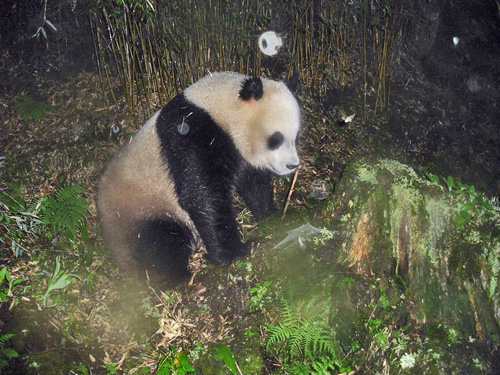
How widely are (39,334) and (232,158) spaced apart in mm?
2423

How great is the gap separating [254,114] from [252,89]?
0.91ft

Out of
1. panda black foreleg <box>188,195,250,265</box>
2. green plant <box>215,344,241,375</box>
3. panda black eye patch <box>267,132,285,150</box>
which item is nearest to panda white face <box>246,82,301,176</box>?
panda black eye patch <box>267,132,285,150</box>

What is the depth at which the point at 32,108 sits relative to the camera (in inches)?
197

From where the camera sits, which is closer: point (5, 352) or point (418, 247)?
point (5, 352)

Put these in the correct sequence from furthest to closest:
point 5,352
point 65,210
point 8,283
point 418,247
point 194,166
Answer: point 65,210 < point 194,166 < point 8,283 < point 418,247 < point 5,352

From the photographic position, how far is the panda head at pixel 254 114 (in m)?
3.72

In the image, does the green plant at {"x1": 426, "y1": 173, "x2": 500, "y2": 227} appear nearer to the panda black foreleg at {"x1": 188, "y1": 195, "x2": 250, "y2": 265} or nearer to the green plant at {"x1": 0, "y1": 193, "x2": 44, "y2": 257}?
the panda black foreleg at {"x1": 188, "y1": 195, "x2": 250, "y2": 265}

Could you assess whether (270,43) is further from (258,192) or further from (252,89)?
(258,192)

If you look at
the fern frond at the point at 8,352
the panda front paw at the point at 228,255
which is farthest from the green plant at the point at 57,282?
the panda front paw at the point at 228,255

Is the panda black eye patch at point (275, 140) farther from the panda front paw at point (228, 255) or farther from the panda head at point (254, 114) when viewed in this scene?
the panda front paw at point (228, 255)

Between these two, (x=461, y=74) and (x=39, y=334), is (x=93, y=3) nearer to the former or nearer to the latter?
(x=39, y=334)

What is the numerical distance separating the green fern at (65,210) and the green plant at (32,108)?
158cm

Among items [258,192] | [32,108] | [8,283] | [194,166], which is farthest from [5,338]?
[32,108]

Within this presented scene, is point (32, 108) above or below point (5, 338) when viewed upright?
above
